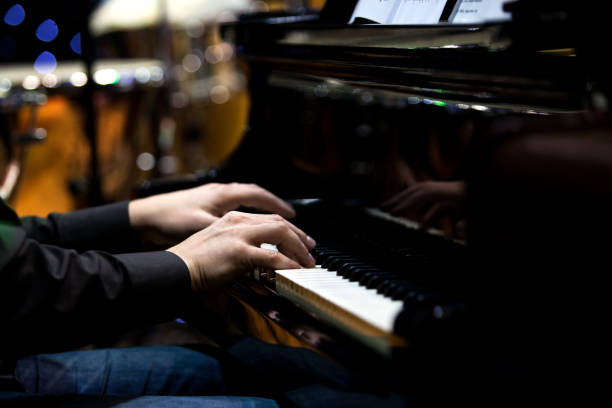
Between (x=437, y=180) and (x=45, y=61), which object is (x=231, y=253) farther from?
(x=45, y=61)

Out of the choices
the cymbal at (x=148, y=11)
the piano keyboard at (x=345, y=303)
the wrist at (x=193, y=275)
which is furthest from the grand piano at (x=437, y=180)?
the cymbal at (x=148, y=11)

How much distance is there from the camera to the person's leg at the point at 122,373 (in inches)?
54.9

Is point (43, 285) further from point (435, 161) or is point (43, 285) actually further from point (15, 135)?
point (15, 135)

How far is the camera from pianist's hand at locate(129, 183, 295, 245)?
151 cm

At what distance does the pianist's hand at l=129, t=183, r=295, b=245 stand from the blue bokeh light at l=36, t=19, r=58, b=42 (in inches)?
178

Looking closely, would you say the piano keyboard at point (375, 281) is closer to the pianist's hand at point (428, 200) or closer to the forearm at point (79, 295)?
the pianist's hand at point (428, 200)

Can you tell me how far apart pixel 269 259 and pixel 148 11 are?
426 cm

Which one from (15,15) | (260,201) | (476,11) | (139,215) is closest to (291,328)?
(260,201)

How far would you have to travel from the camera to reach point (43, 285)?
1.02 metres

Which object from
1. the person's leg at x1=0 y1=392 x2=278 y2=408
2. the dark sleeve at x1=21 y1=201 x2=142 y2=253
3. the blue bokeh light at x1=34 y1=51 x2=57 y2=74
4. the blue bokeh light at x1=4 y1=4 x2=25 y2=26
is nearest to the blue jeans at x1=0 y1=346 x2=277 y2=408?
the person's leg at x1=0 y1=392 x2=278 y2=408

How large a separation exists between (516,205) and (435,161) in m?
0.56

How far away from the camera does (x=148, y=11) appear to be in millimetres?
4938

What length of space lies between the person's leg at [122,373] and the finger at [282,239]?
18.7 inches

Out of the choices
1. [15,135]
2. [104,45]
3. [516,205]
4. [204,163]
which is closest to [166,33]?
[104,45]
